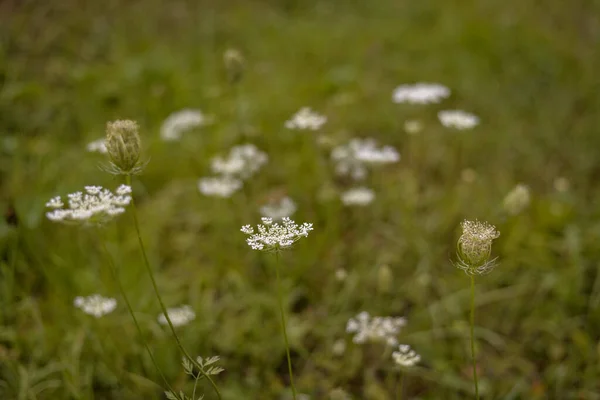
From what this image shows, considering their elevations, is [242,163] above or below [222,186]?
above

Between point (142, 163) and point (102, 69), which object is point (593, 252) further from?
point (102, 69)

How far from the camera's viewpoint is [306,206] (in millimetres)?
3094

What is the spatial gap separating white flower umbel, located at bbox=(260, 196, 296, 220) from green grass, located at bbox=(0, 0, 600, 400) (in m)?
0.09

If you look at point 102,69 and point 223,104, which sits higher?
point 102,69

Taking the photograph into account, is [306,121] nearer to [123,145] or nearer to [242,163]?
[242,163]

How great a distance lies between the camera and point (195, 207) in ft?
10.3

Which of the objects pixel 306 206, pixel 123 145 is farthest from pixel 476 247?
pixel 306 206

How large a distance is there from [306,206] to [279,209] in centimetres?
39

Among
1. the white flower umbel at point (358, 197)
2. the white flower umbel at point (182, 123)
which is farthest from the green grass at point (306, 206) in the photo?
the white flower umbel at point (182, 123)

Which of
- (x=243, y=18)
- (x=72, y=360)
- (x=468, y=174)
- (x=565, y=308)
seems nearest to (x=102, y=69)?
(x=243, y=18)

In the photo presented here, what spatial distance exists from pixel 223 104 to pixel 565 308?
268cm

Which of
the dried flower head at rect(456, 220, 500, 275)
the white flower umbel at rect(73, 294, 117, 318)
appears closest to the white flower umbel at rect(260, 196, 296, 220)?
the white flower umbel at rect(73, 294, 117, 318)

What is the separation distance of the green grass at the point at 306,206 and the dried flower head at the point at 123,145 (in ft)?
3.35

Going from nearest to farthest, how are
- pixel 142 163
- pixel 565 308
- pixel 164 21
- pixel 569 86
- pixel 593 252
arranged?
pixel 142 163 < pixel 565 308 < pixel 593 252 < pixel 569 86 < pixel 164 21
